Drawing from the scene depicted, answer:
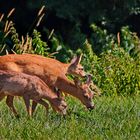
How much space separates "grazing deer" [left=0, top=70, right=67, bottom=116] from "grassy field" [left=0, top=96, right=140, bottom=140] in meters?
0.15

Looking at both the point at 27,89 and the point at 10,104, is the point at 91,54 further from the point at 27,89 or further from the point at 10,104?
the point at 27,89

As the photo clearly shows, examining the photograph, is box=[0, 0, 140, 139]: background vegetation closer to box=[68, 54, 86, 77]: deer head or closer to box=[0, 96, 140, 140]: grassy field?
box=[0, 96, 140, 140]: grassy field

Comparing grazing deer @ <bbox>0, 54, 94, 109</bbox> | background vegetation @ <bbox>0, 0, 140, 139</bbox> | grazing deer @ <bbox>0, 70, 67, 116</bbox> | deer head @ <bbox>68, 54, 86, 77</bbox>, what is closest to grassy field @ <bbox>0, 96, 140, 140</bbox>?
background vegetation @ <bbox>0, 0, 140, 139</bbox>

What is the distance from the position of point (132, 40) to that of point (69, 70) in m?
3.50

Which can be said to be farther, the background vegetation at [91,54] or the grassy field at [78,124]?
the background vegetation at [91,54]

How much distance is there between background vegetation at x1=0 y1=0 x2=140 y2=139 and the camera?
33.1 feet

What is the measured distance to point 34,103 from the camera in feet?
40.0

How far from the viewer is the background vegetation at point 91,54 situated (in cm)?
1009

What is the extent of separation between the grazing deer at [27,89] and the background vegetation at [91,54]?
20 centimetres

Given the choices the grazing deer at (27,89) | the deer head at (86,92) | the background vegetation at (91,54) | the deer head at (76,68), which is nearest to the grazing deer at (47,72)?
the deer head at (86,92)

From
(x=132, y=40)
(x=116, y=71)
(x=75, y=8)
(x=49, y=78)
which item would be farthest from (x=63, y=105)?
(x=75, y=8)

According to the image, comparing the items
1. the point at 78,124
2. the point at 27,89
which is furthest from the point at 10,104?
the point at 78,124

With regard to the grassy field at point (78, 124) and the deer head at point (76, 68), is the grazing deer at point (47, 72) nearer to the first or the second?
the grassy field at point (78, 124)

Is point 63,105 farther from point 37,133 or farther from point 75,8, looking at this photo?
point 75,8
